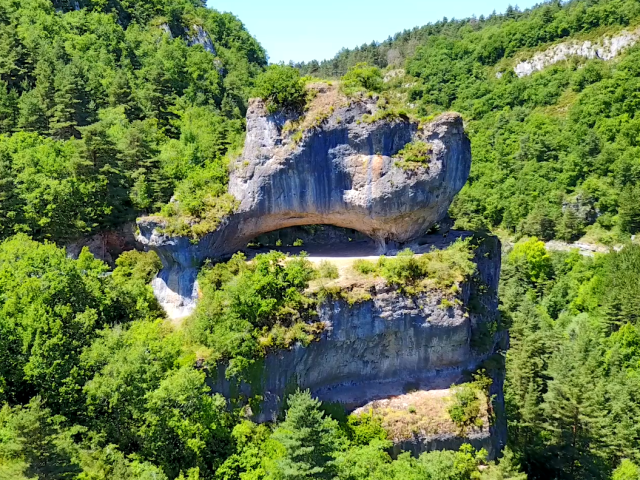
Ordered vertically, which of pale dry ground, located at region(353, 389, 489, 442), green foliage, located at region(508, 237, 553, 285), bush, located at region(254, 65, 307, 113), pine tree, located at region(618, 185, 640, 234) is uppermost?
bush, located at region(254, 65, 307, 113)

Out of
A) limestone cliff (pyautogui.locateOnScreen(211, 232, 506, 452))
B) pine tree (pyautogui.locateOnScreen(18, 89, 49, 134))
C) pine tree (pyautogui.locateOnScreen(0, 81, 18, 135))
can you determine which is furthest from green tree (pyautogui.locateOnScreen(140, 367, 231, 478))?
pine tree (pyautogui.locateOnScreen(0, 81, 18, 135))

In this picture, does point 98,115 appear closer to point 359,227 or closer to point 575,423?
point 359,227

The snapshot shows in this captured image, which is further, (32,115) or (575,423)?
→ (32,115)

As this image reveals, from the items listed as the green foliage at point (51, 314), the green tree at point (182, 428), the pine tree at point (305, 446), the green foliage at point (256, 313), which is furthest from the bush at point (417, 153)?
the green foliage at point (51, 314)

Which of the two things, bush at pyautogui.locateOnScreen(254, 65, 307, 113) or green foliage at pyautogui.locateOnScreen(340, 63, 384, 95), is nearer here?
bush at pyautogui.locateOnScreen(254, 65, 307, 113)

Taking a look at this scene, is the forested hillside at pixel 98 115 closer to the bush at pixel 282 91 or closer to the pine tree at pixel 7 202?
the pine tree at pixel 7 202

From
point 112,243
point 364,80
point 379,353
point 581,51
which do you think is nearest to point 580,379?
point 379,353

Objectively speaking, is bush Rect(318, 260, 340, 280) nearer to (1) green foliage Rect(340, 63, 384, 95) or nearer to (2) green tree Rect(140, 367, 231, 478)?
(2) green tree Rect(140, 367, 231, 478)

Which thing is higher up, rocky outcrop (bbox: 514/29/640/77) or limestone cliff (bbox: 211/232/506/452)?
rocky outcrop (bbox: 514/29/640/77)
